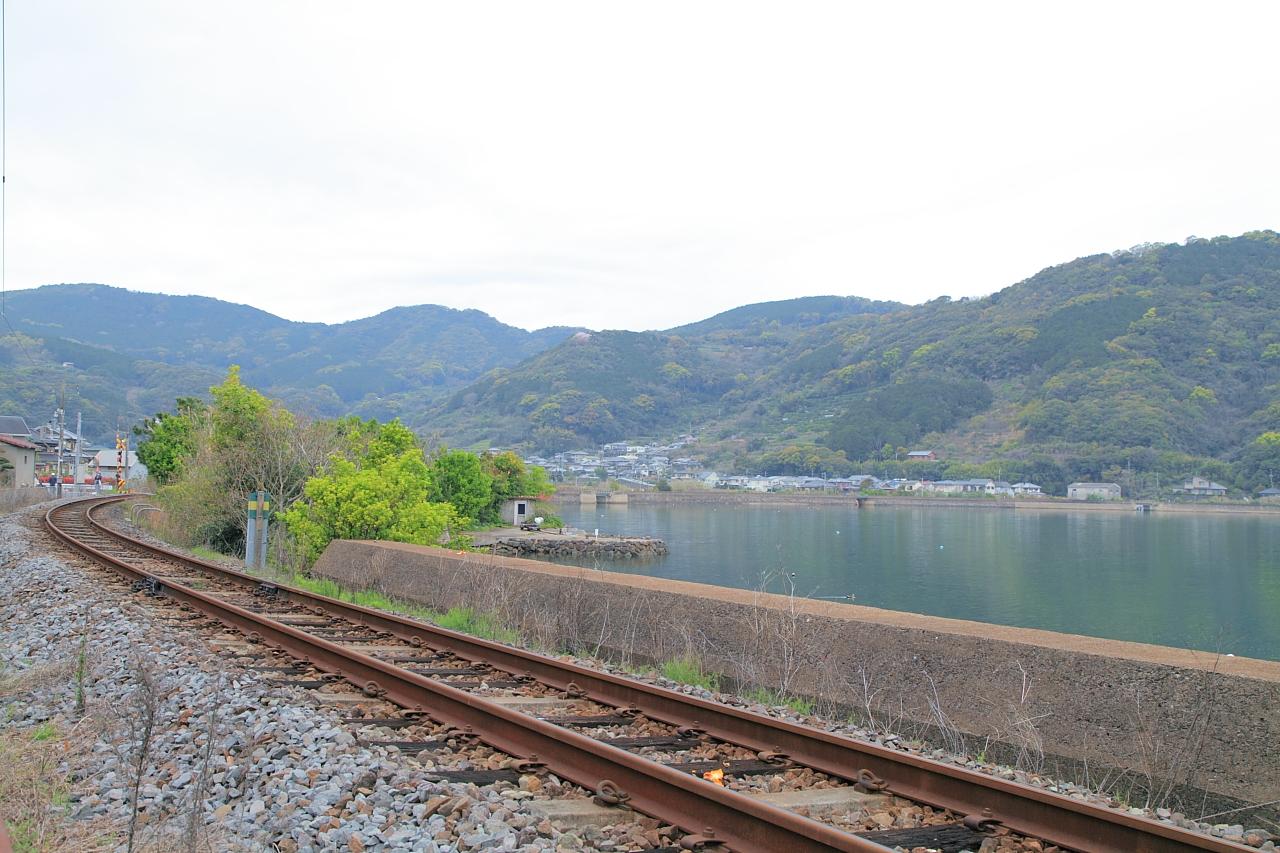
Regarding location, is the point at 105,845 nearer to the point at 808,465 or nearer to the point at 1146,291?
the point at 808,465

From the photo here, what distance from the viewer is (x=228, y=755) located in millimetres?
5523

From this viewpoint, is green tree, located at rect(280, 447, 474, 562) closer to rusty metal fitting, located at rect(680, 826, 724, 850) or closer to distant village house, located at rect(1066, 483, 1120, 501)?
rusty metal fitting, located at rect(680, 826, 724, 850)

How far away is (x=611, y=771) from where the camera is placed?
5094 mm

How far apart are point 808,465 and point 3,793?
155 meters

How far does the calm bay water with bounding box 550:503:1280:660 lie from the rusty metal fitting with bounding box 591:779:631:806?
7.89 meters

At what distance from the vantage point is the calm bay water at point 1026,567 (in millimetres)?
32906

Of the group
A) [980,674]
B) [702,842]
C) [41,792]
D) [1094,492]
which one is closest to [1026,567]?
[980,674]

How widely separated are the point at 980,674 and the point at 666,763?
2.52 m

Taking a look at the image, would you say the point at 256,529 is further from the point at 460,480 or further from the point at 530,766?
the point at 460,480

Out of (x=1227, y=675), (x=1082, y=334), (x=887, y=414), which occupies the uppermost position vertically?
(x=1082, y=334)

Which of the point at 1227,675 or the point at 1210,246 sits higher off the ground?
the point at 1210,246

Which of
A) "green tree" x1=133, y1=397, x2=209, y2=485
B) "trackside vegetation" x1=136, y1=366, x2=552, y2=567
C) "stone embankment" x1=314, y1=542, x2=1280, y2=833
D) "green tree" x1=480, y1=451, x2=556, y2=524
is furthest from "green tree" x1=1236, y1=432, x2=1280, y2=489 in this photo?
"stone embankment" x1=314, y1=542, x2=1280, y2=833

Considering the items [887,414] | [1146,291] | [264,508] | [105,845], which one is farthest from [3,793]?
[1146,291]

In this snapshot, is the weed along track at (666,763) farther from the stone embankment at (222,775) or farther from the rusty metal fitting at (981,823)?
the stone embankment at (222,775)
